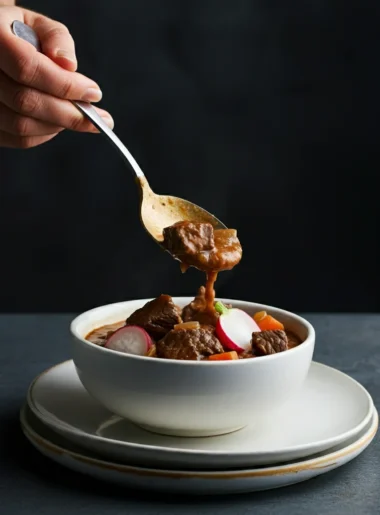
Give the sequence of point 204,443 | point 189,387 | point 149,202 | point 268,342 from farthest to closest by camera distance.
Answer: point 149,202
point 268,342
point 204,443
point 189,387

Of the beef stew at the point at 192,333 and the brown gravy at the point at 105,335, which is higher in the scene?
the beef stew at the point at 192,333

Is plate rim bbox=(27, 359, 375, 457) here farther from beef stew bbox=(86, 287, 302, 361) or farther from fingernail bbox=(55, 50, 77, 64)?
fingernail bbox=(55, 50, 77, 64)

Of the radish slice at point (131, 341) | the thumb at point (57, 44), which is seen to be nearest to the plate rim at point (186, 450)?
the radish slice at point (131, 341)

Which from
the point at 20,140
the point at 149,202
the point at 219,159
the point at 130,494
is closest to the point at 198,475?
the point at 130,494

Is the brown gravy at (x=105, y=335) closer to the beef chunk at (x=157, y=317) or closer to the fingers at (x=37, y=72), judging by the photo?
the beef chunk at (x=157, y=317)

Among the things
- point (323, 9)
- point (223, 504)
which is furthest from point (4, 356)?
point (323, 9)

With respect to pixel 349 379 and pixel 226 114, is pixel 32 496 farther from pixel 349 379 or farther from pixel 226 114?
pixel 226 114

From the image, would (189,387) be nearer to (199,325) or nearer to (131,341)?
(131,341)
